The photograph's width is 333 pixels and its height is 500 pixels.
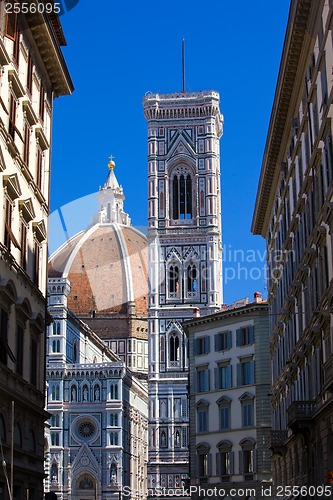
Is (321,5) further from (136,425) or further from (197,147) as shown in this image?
(136,425)

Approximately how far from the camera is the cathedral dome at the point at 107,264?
159375mm

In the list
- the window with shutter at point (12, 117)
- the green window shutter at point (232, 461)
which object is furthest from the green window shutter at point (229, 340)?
the window with shutter at point (12, 117)

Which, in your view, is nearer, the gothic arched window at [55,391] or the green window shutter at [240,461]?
the green window shutter at [240,461]

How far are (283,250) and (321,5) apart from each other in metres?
14.4

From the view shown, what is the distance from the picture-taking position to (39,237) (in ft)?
99.2

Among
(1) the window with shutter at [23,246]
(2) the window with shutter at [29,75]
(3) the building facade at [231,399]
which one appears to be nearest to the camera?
(1) the window with shutter at [23,246]

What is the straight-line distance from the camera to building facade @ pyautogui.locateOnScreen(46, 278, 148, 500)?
112 meters

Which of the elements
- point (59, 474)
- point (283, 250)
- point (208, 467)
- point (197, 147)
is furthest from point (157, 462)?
point (283, 250)

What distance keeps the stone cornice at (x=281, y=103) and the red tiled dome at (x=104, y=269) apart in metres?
109

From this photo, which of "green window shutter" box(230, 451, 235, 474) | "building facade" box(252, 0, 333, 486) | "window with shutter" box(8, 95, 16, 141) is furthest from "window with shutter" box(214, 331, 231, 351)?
"window with shutter" box(8, 95, 16, 141)

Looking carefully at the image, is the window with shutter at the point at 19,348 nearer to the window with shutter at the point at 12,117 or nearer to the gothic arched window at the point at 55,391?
the window with shutter at the point at 12,117

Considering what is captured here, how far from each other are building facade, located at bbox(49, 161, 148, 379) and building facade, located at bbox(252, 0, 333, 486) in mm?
106217

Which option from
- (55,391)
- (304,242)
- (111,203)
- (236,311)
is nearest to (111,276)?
(111,203)

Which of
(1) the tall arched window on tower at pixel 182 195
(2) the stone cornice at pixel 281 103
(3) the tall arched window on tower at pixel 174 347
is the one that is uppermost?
(1) the tall arched window on tower at pixel 182 195
